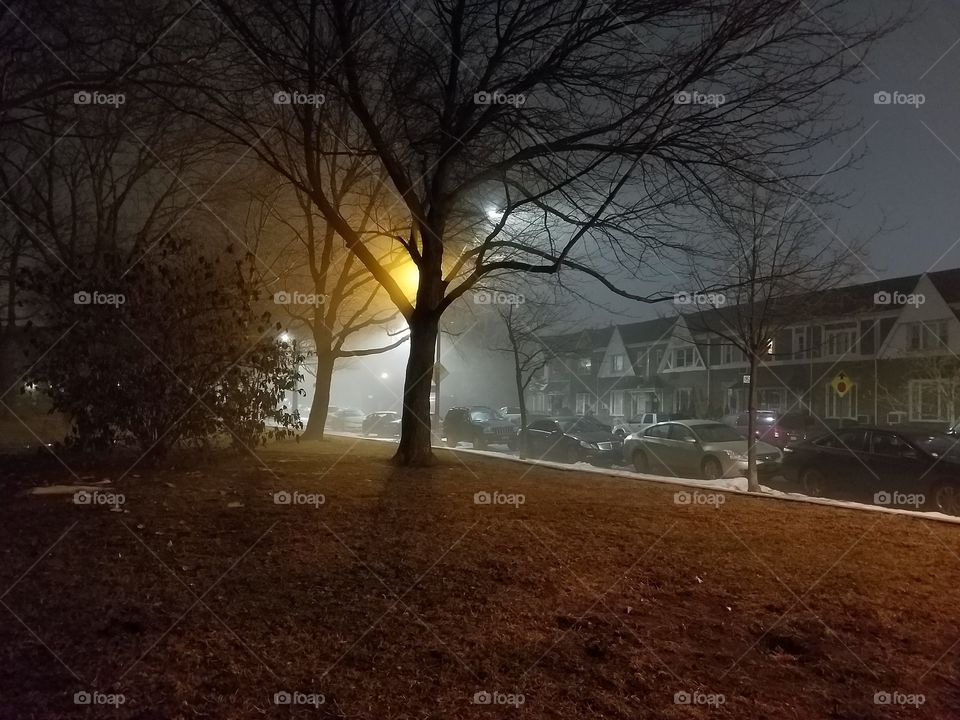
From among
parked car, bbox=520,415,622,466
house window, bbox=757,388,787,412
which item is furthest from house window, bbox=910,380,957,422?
parked car, bbox=520,415,622,466

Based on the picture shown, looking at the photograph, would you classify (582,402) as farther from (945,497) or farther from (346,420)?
(945,497)

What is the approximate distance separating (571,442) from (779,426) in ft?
42.3

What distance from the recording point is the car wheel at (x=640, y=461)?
1966cm

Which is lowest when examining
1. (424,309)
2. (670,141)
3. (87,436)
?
(87,436)

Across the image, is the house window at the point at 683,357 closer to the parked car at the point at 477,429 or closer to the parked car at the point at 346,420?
the parked car at the point at 346,420

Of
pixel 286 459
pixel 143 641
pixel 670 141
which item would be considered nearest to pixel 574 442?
pixel 286 459

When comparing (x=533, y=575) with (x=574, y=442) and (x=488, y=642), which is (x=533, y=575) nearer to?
(x=488, y=642)

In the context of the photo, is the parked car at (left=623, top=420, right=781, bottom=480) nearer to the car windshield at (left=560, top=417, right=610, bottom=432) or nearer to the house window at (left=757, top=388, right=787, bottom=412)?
the car windshield at (left=560, top=417, right=610, bottom=432)

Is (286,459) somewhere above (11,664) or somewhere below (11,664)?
above

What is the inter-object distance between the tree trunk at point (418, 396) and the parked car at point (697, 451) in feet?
26.6

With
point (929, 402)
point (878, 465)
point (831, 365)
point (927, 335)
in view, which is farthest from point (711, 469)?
point (831, 365)

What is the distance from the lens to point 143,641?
4230 mm

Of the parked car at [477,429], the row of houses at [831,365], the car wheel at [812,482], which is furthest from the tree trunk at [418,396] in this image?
→ the parked car at [477,429]

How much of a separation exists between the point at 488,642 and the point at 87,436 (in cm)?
799
